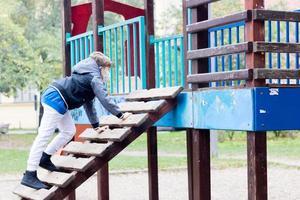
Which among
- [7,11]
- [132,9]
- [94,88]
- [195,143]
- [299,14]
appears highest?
[7,11]

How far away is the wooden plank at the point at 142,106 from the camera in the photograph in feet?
22.8

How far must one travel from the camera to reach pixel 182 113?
7059 millimetres

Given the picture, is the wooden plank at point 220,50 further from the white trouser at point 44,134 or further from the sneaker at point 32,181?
the sneaker at point 32,181

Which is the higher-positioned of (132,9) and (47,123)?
(132,9)

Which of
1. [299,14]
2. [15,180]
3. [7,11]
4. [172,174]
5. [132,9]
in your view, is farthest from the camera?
[7,11]

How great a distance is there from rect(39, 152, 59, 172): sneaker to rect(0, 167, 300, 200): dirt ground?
4679mm

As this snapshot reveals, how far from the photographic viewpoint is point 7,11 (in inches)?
1182

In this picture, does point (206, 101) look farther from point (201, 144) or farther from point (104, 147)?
point (104, 147)

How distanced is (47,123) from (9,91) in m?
23.4

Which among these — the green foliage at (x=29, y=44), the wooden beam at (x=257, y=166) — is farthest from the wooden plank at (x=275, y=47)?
the green foliage at (x=29, y=44)

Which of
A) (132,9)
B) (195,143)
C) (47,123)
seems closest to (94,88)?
(47,123)

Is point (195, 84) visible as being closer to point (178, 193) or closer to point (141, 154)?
point (178, 193)

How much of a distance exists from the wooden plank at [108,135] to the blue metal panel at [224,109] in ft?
2.45

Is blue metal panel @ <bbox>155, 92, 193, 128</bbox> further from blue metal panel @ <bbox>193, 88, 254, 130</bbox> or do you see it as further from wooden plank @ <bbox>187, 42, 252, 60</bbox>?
wooden plank @ <bbox>187, 42, 252, 60</bbox>
